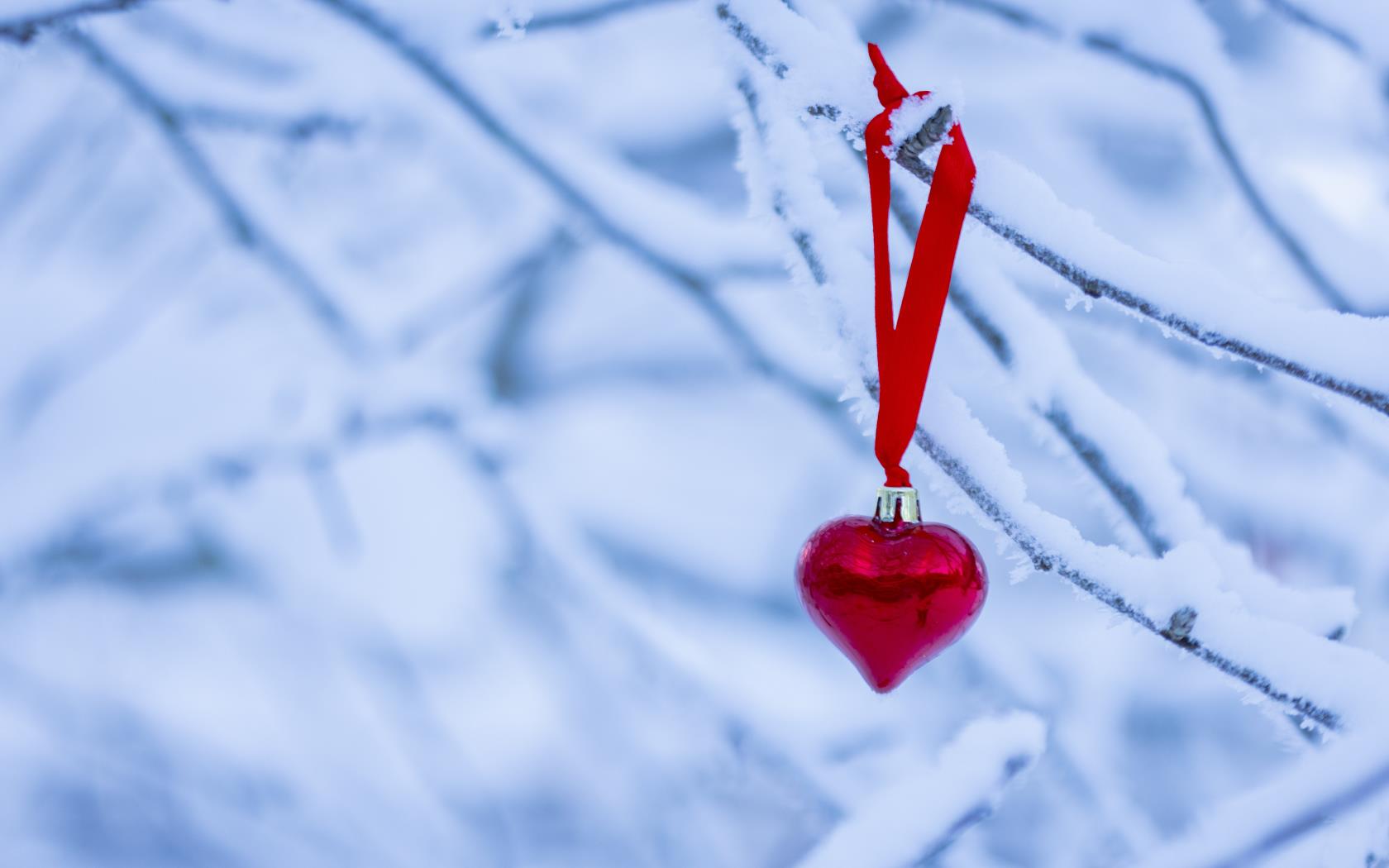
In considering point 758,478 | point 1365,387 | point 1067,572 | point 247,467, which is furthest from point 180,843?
point 1365,387

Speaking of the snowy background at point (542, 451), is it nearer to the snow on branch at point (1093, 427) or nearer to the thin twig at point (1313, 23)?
the thin twig at point (1313, 23)

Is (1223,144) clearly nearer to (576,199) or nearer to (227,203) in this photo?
(576,199)

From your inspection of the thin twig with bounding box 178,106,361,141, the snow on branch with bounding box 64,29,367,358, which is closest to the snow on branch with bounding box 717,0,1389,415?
the snow on branch with bounding box 64,29,367,358

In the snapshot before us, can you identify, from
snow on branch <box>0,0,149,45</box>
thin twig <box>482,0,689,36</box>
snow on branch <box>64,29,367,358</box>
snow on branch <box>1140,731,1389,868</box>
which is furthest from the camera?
snow on branch <box>64,29,367,358</box>

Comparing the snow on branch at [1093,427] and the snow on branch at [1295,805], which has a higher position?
the snow on branch at [1093,427]

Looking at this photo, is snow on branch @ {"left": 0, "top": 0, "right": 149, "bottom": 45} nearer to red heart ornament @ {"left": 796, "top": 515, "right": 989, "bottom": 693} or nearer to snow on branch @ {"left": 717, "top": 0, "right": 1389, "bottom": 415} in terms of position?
snow on branch @ {"left": 717, "top": 0, "right": 1389, "bottom": 415}

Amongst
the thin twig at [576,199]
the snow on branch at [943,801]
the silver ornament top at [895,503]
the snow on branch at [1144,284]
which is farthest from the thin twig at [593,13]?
the snow on branch at [943,801]
